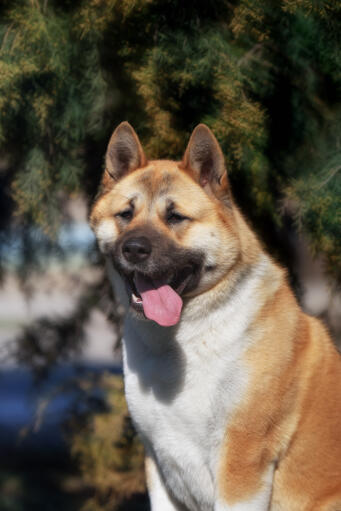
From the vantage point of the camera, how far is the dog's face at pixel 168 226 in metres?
2.99

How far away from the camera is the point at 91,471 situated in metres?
5.04

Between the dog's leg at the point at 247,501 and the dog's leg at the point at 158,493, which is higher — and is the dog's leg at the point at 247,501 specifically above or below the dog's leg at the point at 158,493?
above

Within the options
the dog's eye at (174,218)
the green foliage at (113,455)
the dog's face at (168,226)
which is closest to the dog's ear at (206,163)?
the dog's face at (168,226)

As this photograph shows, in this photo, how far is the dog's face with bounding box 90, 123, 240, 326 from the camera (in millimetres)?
2986

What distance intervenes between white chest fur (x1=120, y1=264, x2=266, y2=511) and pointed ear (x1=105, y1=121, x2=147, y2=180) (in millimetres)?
766

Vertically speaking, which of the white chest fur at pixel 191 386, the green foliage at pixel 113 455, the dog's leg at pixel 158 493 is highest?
the white chest fur at pixel 191 386

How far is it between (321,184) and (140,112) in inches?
49.6

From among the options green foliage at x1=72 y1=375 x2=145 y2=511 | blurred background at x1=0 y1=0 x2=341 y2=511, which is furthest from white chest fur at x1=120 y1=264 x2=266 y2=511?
green foliage at x1=72 y1=375 x2=145 y2=511

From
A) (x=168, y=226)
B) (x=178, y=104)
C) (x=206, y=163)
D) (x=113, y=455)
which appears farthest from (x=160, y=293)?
(x=113, y=455)

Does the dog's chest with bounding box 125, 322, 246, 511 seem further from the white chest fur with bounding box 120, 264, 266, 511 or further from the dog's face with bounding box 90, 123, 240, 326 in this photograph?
the dog's face with bounding box 90, 123, 240, 326

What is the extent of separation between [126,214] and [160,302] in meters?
0.49

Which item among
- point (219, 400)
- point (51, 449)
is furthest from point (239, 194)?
point (51, 449)

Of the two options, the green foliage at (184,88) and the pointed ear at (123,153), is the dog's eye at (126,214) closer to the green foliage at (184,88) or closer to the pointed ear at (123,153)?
the pointed ear at (123,153)

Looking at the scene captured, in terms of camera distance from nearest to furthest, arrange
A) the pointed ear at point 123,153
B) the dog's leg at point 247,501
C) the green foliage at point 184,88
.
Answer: the dog's leg at point 247,501 → the pointed ear at point 123,153 → the green foliage at point 184,88
